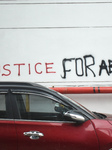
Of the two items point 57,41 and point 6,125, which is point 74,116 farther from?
point 57,41

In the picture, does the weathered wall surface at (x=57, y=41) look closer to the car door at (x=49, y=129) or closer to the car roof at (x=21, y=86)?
the car roof at (x=21, y=86)

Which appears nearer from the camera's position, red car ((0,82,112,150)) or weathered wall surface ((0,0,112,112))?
red car ((0,82,112,150))

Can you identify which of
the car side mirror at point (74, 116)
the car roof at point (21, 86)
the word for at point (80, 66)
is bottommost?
the car side mirror at point (74, 116)

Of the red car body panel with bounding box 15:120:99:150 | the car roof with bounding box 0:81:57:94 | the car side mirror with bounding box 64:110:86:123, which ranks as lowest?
the red car body panel with bounding box 15:120:99:150

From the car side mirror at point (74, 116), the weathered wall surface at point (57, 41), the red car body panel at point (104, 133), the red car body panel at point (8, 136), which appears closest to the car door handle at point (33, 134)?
the red car body panel at point (8, 136)

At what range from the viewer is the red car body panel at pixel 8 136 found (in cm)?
348

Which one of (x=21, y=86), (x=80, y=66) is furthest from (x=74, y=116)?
(x=80, y=66)

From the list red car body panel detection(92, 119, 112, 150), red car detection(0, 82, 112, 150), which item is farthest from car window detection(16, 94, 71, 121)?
red car body panel detection(92, 119, 112, 150)

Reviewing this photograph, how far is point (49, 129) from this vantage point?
3.57m

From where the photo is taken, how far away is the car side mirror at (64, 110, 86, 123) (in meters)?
3.56

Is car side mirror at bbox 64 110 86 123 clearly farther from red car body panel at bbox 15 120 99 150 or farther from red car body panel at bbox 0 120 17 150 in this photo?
red car body panel at bbox 0 120 17 150

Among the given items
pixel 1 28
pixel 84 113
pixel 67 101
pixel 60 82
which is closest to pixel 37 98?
pixel 67 101

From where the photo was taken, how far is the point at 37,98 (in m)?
3.80

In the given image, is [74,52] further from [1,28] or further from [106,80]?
[1,28]
